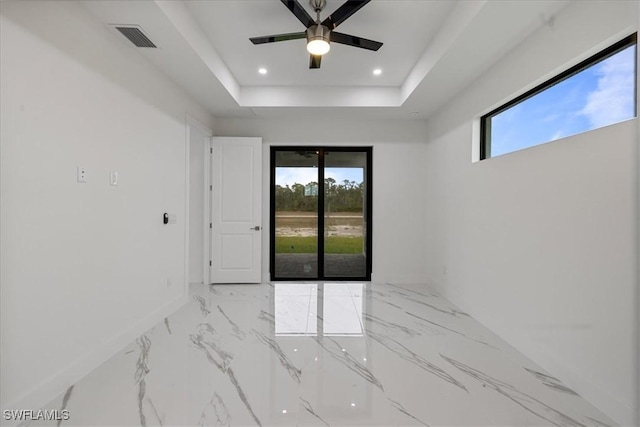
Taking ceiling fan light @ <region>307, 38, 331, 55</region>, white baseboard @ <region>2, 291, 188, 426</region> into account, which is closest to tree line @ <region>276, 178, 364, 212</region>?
white baseboard @ <region>2, 291, 188, 426</region>

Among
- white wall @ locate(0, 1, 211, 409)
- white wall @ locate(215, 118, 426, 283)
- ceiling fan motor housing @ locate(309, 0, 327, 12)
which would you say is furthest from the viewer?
white wall @ locate(215, 118, 426, 283)

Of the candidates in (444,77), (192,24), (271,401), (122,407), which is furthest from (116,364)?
(444,77)

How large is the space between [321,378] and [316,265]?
2683mm

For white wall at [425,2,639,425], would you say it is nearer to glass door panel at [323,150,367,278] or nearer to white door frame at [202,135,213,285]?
glass door panel at [323,150,367,278]

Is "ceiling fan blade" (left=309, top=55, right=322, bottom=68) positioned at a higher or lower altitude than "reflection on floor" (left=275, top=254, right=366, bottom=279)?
higher

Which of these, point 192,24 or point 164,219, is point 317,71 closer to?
point 192,24

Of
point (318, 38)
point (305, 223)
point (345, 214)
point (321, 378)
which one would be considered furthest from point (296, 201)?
point (321, 378)

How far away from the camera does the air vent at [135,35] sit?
2.17 metres

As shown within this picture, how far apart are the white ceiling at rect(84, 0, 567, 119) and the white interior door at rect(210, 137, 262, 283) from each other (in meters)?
0.61

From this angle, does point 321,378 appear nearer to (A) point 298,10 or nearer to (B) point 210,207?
(A) point 298,10

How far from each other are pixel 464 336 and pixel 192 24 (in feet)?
12.2

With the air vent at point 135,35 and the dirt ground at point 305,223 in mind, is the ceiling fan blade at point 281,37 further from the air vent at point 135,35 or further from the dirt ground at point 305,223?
the dirt ground at point 305,223

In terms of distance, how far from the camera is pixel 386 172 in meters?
4.54

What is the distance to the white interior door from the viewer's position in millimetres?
4324
